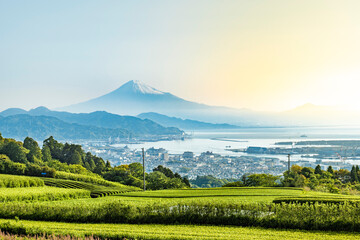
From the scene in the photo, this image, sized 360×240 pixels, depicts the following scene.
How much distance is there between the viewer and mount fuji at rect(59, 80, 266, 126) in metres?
153

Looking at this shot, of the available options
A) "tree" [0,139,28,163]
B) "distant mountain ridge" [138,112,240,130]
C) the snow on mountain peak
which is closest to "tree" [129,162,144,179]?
"tree" [0,139,28,163]

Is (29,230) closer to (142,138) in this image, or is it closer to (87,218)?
(87,218)

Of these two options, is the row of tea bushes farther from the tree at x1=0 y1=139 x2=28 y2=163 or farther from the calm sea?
the calm sea

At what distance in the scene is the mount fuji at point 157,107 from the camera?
15312 cm

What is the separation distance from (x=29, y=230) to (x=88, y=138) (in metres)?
96.5

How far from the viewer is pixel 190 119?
152 metres

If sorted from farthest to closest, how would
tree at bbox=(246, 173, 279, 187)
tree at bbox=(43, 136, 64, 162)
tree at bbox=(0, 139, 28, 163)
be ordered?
tree at bbox=(43, 136, 64, 162)
tree at bbox=(0, 139, 28, 163)
tree at bbox=(246, 173, 279, 187)

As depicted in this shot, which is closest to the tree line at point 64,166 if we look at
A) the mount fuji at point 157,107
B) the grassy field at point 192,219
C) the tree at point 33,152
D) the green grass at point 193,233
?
the tree at point 33,152

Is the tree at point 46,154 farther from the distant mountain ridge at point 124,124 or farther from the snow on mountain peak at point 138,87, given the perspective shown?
the snow on mountain peak at point 138,87

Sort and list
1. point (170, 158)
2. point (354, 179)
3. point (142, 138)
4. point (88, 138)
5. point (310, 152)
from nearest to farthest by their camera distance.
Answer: point (354, 179) < point (310, 152) < point (170, 158) < point (88, 138) < point (142, 138)

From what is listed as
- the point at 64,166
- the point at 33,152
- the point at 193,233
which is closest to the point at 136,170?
the point at 64,166

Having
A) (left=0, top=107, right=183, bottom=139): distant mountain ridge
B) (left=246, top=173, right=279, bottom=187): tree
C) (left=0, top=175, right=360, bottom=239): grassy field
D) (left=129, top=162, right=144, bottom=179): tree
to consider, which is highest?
(left=0, top=107, right=183, bottom=139): distant mountain ridge

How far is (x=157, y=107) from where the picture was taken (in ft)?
559

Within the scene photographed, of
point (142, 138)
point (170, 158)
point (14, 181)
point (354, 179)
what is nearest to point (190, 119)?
point (142, 138)
